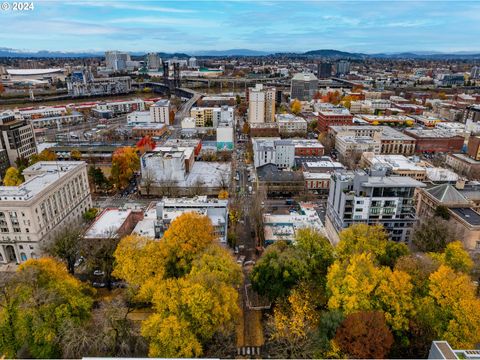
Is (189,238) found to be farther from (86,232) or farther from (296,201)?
(296,201)

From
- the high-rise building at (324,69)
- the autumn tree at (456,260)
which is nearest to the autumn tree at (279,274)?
the autumn tree at (456,260)

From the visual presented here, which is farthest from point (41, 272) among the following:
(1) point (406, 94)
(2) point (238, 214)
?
(1) point (406, 94)

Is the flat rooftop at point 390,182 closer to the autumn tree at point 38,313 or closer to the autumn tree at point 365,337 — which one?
the autumn tree at point 365,337

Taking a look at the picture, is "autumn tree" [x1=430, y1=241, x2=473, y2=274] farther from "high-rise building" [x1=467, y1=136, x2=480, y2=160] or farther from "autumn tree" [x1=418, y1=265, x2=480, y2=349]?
"high-rise building" [x1=467, y1=136, x2=480, y2=160]

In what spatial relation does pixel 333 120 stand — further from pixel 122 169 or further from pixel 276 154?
pixel 122 169

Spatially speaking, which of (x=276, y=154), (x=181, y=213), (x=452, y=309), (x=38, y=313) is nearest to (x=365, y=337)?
(x=452, y=309)
